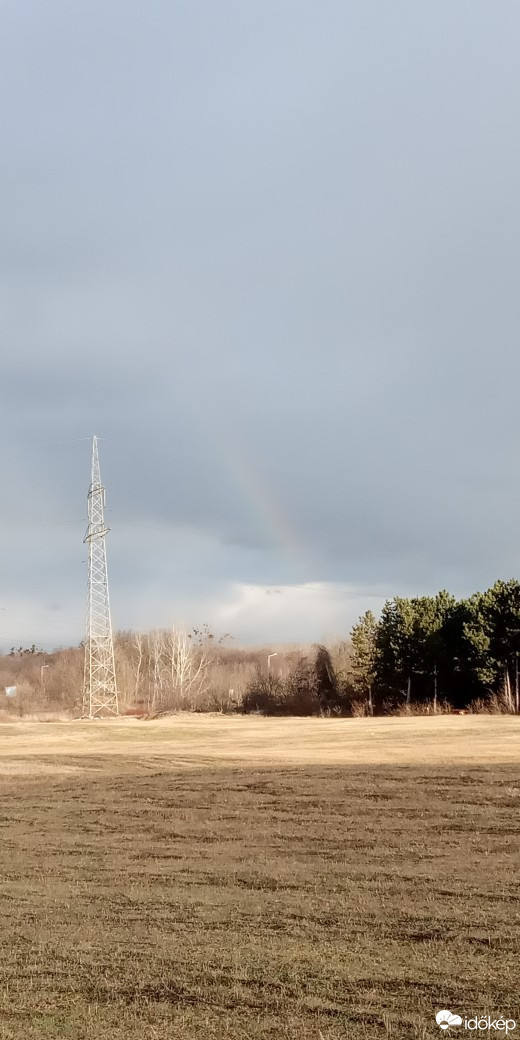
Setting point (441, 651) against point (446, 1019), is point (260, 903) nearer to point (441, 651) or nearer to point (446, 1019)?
point (446, 1019)

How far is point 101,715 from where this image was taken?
6981cm

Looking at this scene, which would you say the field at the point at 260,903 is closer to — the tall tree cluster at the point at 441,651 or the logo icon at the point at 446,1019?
the logo icon at the point at 446,1019

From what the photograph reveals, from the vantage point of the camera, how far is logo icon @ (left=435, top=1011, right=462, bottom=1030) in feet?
20.1

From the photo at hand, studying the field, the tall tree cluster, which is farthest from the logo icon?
the tall tree cluster

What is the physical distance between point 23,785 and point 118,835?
10514mm

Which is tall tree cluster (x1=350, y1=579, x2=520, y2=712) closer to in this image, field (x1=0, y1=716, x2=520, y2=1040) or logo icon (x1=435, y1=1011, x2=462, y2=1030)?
field (x1=0, y1=716, x2=520, y2=1040)

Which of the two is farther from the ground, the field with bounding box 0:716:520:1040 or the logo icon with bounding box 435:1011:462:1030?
the logo icon with bounding box 435:1011:462:1030

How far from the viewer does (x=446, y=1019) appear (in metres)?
6.21

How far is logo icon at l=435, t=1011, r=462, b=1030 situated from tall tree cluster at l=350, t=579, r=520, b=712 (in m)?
58.2

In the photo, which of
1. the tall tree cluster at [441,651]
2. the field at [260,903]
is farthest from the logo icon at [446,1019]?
the tall tree cluster at [441,651]

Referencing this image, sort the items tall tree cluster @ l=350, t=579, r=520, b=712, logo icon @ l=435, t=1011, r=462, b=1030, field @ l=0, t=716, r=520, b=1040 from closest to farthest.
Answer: logo icon @ l=435, t=1011, r=462, b=1030 → field @ l=0, t=716, r=520, b=1040 → tall tree cluster @ l=350, t=579, r=520, b=712

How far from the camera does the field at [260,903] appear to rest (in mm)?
6629

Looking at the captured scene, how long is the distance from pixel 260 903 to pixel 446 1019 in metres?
4.69

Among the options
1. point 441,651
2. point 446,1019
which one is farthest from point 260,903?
point 441,651
